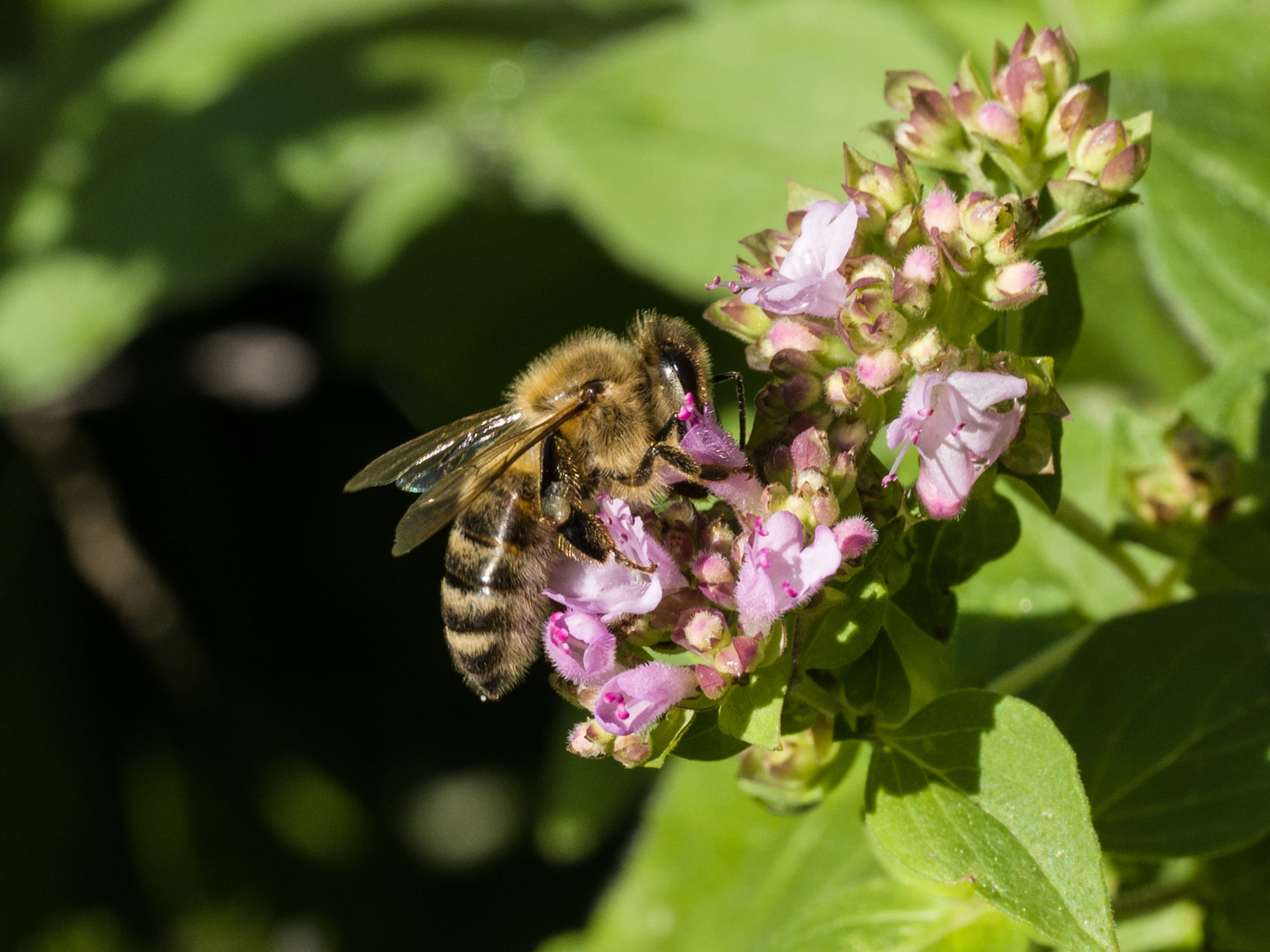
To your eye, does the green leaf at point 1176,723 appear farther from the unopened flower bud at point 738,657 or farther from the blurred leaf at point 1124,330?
the blurred leaf at point 1124,330

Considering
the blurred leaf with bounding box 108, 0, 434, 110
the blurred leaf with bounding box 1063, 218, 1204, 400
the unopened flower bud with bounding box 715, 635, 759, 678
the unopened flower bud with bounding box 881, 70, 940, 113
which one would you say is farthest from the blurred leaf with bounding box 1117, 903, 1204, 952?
the blurred leaf with bounding box 108, 0, 434, 110

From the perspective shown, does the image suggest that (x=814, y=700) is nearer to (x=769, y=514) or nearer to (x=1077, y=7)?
(x=769, y=514)

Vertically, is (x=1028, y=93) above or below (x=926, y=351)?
above

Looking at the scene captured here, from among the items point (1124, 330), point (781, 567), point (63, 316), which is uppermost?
point (781, 567)

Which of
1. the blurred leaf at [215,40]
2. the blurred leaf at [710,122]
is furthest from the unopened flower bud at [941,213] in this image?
the blurred leaf at [215,40]

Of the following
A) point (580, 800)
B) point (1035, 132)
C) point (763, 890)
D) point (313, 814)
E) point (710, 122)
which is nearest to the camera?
point (1035, 132)

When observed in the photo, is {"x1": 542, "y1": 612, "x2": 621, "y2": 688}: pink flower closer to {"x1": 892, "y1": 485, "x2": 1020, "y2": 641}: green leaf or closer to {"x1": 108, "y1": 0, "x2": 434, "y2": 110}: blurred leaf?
{"x1": 892, "y1": 485, "x2": 1020, "y2": 641}: green leaf

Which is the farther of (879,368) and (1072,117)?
(1072,117)

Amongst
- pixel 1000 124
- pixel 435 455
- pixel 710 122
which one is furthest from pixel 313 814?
pixel 1000 124

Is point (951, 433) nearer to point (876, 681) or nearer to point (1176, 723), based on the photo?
point (876, 681)
